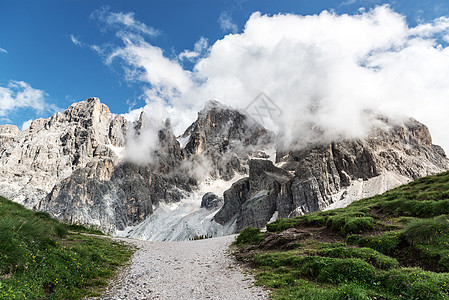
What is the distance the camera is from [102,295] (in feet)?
39.9

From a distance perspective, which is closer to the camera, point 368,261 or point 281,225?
point 368,261

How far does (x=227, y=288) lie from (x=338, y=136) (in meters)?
201

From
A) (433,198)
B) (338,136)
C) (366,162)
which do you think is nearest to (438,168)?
(366,162)

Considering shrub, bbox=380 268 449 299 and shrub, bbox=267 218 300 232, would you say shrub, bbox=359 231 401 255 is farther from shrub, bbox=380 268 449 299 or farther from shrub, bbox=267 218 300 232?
shrub, bbox=267 218 300 232

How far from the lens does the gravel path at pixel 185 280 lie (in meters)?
12.6

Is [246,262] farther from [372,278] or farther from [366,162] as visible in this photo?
[366,162]

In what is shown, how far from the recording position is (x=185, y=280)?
15.4 metres

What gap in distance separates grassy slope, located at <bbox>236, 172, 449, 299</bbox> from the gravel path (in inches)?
57.4

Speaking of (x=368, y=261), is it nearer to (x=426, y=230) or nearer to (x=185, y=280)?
(x=426, y=230)

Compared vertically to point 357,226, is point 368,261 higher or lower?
lower

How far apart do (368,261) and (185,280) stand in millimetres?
10139

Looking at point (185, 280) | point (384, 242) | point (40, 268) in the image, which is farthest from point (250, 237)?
point (40, 268)

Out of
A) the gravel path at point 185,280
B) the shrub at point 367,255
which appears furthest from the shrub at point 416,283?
the gravel path at point 185,280

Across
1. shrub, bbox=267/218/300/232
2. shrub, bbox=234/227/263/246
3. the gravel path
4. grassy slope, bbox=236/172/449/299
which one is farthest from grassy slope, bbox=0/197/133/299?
shrub, bbox=267/218/300/232
